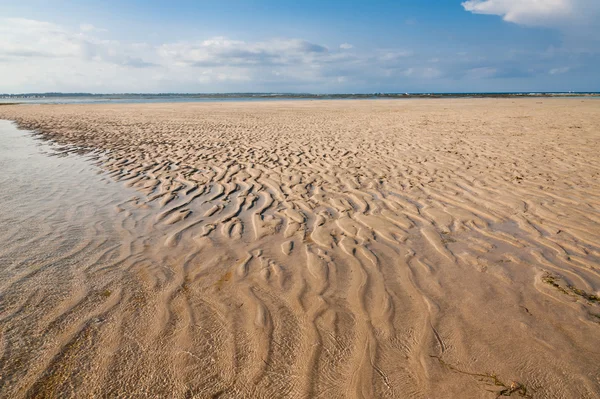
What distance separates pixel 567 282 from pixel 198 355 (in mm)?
3710

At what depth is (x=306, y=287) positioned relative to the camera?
11.8 ft

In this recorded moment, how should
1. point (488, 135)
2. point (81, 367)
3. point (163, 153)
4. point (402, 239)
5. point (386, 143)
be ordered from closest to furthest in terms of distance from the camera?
point (81, 367), point (402, 239), point (163, 153), point (386, 143), point (488, 135)

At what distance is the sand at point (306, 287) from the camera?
244cm

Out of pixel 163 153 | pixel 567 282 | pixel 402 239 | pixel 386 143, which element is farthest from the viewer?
pixel 386 143

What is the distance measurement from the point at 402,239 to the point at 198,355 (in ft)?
10.1

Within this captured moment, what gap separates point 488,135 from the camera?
13.4 meters

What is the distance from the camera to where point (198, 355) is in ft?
8.55

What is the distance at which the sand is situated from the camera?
8.00ft

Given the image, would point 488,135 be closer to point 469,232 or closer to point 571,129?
point 571,129

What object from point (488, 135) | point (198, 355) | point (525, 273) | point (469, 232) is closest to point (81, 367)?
point (198, 355)

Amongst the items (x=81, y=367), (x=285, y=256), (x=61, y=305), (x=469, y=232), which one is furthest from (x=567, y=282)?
(x=61, y=305)

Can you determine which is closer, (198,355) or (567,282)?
(198,355)

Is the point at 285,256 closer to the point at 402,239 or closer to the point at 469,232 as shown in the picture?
the point at 402,239

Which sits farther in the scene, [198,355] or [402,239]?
[402,239]
